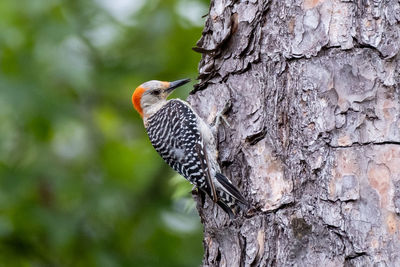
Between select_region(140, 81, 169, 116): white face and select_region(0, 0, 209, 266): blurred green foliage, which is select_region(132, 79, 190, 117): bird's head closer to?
select_region(140, 81, 169, 116): white face

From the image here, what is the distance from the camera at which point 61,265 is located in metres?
6.67

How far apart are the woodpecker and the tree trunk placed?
17cm

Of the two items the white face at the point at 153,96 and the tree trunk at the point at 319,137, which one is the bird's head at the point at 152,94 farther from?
the tree trunk at the point at 319,137

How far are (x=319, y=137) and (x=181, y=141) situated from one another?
1.93 m

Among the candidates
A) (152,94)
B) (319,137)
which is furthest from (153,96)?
(319,137)

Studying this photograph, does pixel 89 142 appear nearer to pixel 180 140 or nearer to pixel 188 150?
pixel 180 140

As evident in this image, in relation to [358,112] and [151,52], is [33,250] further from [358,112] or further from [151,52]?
[358,112]

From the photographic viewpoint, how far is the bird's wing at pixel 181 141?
4.58m

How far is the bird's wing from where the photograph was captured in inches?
180

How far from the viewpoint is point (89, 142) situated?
796 cm

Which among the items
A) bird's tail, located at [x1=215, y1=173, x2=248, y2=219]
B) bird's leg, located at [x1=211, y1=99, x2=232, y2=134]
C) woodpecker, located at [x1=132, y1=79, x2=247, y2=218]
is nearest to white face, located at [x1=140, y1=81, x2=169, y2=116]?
woodpecker, located at [x1=132, y1=79, x2=247, y2=218]

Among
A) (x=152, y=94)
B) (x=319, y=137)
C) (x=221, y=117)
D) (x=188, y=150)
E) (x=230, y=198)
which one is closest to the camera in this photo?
(x=319, y=137)

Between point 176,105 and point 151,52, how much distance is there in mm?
2214

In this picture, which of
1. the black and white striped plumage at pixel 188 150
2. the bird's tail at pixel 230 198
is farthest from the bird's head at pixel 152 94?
the bird's tail at pixel 230 198
